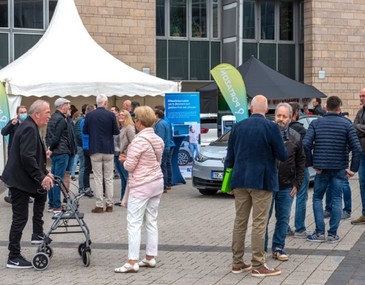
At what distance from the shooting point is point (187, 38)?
28.3m

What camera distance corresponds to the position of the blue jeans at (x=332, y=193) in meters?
9.52

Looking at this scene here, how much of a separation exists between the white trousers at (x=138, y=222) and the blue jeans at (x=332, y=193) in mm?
2521

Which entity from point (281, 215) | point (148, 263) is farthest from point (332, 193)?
point (148, 263)

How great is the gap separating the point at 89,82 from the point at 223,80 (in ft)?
11.0

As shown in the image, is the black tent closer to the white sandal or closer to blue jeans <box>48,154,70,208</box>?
blue jeans <box>48,154,70,208</box>

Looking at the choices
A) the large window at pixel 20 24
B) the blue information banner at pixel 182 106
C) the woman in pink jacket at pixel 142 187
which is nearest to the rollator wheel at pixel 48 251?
the woman in pink jacket at pixel 142 187

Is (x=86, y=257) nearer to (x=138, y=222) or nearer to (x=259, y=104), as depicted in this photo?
(x=138, y=222)

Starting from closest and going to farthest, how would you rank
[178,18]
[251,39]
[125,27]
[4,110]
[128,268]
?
1. [128,268]
2. [4,110]
3. [125,27]
4. [178,18]
5. [251,39]

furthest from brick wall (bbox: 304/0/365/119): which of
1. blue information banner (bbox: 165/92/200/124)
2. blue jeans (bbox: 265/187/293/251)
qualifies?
blue jeans (bbox: 265/187/293/251)

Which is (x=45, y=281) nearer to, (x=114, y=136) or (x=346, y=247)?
(x=346, y=247)

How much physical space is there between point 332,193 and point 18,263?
398 centimetres

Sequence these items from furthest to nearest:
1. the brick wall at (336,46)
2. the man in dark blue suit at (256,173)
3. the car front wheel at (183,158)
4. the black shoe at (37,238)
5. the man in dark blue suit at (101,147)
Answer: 1. the brick wall at (336,46)
2. the car front wheel at (183,158)
3. the man in dark blue suit at (101,147)
4. the black shoe at (37,238)
5. the man in dark blue suit at (256,173)

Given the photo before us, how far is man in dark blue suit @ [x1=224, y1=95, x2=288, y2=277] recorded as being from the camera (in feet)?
25.1

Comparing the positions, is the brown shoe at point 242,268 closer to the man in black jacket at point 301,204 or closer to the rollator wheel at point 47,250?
the rollator wheel at point 47,250
